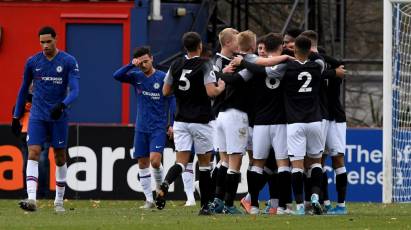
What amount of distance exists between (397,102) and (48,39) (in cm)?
620

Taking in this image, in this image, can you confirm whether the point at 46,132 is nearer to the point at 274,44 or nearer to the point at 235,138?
the point at 235,138

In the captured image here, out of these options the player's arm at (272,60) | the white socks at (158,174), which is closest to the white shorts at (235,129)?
the player's arm at (272,60)

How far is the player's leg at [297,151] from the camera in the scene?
16.9 metres

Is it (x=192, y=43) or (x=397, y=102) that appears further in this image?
(x=397, y=102)

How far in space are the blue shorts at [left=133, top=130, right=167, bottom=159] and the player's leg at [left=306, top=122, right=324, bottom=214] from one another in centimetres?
270

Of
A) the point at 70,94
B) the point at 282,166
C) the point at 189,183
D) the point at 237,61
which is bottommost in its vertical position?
the point at 189,183

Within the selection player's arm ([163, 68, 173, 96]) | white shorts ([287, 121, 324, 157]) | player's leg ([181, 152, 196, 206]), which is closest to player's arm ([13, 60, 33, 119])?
player's arm ([163, 68, 173, 96])

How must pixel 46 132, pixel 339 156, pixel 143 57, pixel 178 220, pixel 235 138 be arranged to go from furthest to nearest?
pixel 143 57, pixel 339 156, pixel 46 132, pixel 235 138, pixel 178 220

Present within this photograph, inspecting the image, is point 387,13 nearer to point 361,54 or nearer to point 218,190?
point 218,190

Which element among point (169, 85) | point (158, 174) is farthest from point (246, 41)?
point (158, 174)

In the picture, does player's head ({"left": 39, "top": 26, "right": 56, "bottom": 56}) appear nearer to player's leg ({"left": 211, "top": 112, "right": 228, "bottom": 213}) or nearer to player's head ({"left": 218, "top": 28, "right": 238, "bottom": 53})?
player's head ({"left": 218, "top": 28, "right": 238, "bottom": 53})

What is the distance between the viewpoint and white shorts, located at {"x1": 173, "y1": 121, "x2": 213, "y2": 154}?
17.2m

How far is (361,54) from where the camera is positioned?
120 ft

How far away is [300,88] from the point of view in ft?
55.6
